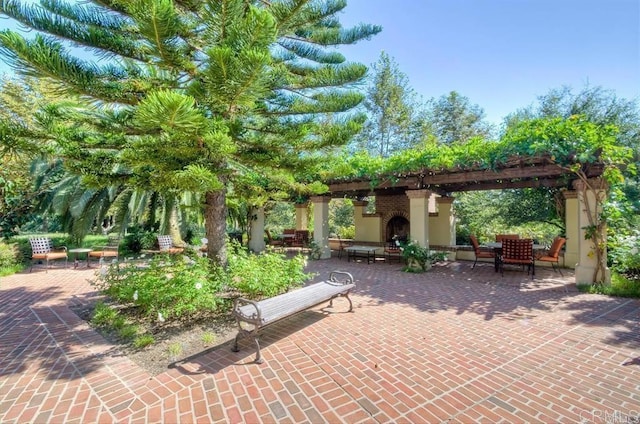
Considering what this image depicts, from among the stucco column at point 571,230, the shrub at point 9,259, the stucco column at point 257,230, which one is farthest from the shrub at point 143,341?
the stucco column at point 571,230

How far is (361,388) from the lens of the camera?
2.64m

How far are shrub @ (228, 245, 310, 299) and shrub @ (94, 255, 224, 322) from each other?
29 cm

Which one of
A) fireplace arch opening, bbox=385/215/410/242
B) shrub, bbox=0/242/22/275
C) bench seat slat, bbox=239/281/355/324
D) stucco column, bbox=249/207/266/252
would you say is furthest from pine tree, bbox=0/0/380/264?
fireplace arch opening, bbox=385/215/410/242

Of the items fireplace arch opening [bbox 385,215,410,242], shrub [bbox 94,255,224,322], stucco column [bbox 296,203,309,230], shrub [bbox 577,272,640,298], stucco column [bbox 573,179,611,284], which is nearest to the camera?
shrub [bbox 94,255,224,322]

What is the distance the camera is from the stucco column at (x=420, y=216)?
28.5ft

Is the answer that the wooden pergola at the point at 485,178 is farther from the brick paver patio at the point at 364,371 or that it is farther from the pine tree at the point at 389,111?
the pine tree at the point at 389,111

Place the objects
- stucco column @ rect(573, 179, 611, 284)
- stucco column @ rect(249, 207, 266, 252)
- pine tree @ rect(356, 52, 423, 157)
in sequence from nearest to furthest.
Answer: stucco column @ rect(573, 179, 611, 284) → stucco column @ rect(249, 207, 266, 252) → pine tree @ rect(356, 52, 423, 157)

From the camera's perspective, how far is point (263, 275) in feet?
15.2

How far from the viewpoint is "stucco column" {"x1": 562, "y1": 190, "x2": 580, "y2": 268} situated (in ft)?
27.9

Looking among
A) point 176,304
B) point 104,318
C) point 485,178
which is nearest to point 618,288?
point 485,178

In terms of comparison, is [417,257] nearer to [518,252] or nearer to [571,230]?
[518,252]

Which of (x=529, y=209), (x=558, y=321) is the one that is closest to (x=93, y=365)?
(x=558, y=321)

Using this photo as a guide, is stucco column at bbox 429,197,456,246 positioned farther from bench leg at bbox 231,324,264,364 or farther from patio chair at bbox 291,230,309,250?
bench leg at bbox 231,324,264,364

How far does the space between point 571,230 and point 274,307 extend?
938cm
